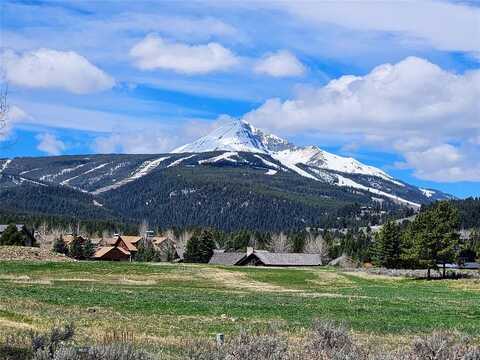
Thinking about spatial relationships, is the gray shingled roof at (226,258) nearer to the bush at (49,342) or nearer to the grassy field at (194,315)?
the grassy field at (194,315)

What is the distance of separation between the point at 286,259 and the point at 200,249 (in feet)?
59.4

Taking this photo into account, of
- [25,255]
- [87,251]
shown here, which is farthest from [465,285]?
[87,251]

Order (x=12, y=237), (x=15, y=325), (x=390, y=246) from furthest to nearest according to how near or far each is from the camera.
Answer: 1. (x=12, y=237)
2. (x=390, y=246)
3. (x=15, y=325)

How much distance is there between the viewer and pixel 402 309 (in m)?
36.2

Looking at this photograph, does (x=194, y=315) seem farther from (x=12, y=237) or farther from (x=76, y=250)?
(x=76, y=250)

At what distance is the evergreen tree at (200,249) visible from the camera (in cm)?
13288

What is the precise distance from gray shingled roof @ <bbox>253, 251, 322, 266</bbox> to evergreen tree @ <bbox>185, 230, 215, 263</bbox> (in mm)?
12291

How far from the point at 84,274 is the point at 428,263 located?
4351cm

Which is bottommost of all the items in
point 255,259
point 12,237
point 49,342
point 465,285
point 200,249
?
point 465,285

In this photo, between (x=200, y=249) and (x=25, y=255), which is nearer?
(x=25, y=255)

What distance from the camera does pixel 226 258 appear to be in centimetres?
12738

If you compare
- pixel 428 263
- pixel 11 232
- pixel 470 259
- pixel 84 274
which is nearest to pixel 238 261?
pixel 11 232

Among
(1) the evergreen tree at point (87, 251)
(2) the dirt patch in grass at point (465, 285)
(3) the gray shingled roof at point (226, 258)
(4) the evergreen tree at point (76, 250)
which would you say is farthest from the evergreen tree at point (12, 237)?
(2) the dirt patch in grass at point (465, 285)

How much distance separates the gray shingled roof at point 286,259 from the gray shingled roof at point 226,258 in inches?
132
